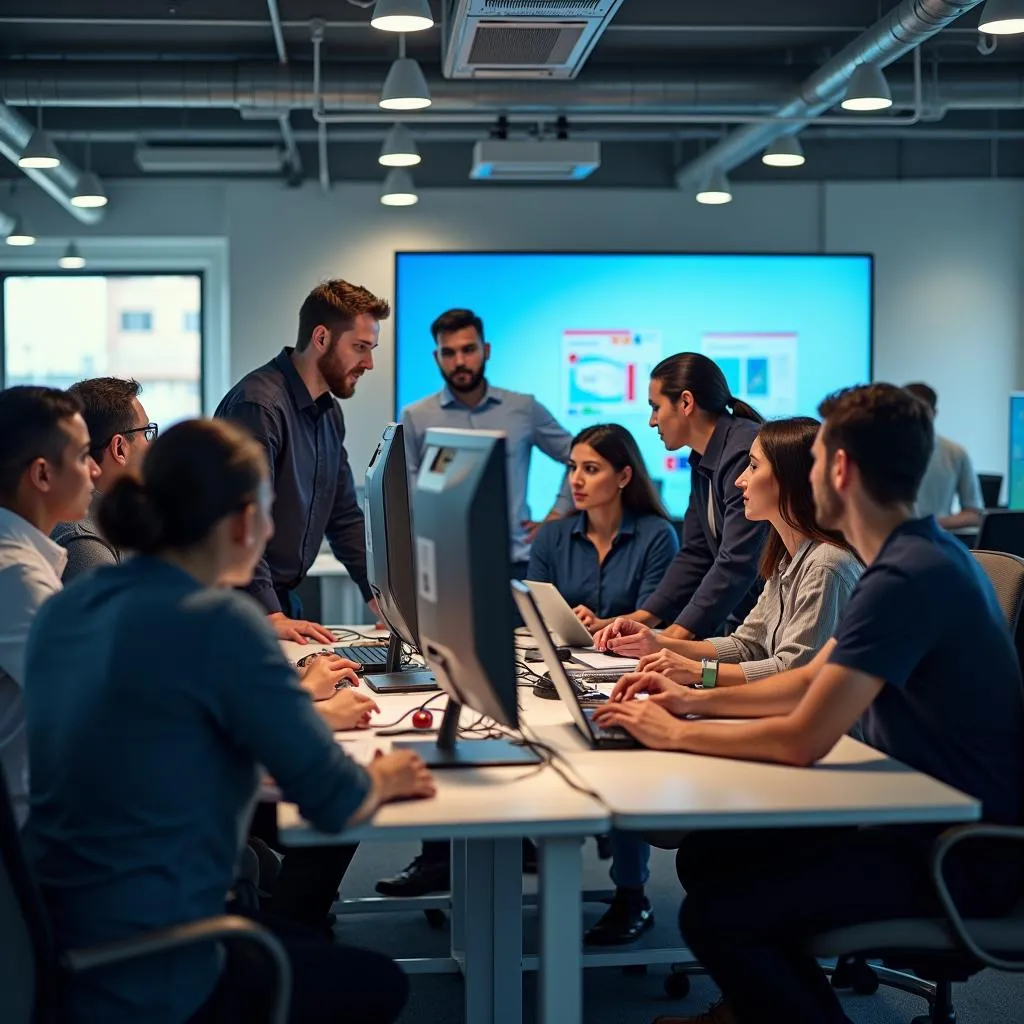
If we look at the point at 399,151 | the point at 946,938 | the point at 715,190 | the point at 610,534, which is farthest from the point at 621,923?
the point at 715,190

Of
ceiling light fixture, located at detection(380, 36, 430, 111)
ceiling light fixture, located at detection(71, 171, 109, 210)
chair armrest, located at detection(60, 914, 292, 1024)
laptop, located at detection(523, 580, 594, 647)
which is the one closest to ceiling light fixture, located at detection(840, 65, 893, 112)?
ceiling light fixture, located at detection(380, 36, 430, 111)

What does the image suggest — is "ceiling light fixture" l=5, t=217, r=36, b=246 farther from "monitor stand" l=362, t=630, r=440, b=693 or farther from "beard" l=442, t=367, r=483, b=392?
"monitor stand" l=362, t=630, r=440, b=693

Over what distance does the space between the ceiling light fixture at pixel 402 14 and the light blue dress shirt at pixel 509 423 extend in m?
1.53

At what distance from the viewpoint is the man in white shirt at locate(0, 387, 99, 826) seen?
2141mm

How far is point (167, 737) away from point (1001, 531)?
4.18m

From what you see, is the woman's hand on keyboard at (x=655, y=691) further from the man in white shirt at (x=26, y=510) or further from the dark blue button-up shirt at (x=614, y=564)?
the dark blue button-up shirt at (x=614, y=564)

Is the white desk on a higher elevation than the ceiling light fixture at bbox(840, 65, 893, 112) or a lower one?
lower

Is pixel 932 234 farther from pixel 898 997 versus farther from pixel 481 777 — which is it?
pixel 481 777

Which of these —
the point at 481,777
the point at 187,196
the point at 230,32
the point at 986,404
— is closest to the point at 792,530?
the point at 481,777

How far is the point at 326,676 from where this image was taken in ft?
8.77

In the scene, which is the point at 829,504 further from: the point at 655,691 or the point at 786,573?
the point at 786,573

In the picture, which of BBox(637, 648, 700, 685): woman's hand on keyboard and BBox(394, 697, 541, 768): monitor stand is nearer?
BBox(394, 697, 541, 768): monitor stand

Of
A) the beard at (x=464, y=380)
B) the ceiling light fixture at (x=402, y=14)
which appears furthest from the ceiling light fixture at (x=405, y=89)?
the beard at (x=464, y=380)

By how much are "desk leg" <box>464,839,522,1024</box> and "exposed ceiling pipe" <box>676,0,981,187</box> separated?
401cm
